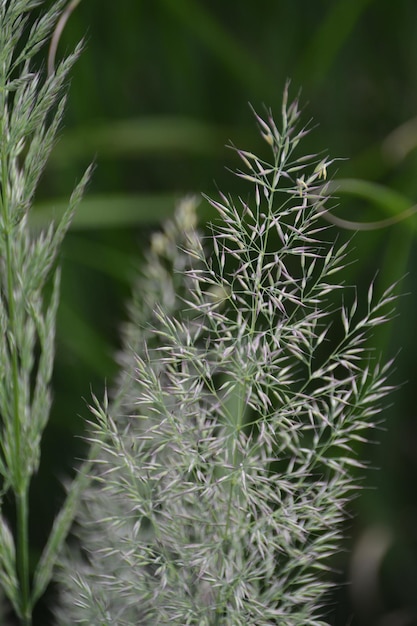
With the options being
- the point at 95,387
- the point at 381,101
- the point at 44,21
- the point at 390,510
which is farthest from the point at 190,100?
the point at 44,21

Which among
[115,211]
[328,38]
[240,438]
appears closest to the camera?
[240,438]

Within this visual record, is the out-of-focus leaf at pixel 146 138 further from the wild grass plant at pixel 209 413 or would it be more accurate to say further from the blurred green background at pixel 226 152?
the wild grass plant at pixel 209 413

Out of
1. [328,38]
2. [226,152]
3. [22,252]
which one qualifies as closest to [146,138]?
[226,152]

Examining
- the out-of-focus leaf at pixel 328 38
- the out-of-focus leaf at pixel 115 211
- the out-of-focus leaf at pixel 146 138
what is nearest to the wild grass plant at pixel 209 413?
the out-of-focus leaf at pixel 115 211

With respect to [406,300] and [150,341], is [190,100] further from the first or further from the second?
[150,341]

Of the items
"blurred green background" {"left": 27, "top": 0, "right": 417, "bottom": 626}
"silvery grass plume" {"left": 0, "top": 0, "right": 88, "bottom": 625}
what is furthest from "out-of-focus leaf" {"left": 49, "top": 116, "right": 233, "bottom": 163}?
"silvery grass plume" {"left": 0, "top": 0, "right": 88, "bottom": 625}

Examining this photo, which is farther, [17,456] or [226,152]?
[226,152]

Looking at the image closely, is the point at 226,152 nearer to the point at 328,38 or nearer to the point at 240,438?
the point at 328,38
